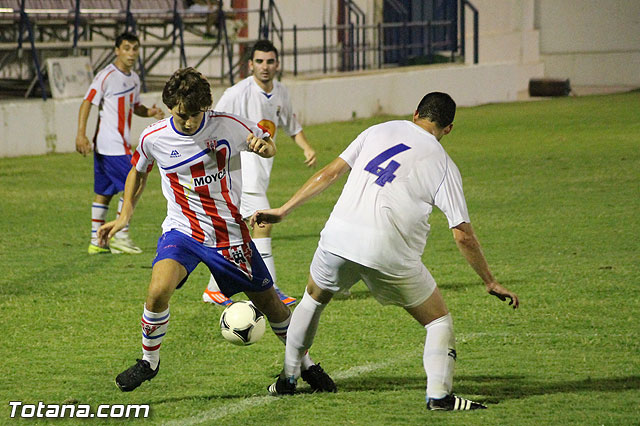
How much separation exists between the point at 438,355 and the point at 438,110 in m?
1.20

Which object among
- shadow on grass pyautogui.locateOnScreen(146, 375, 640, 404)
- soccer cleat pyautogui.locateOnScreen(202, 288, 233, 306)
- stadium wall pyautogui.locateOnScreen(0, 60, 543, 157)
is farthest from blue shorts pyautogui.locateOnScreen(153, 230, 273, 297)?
stadium wall pyautogui.locateOnScreen(0, 60, 543, 157)

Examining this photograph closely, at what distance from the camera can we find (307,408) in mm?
5238

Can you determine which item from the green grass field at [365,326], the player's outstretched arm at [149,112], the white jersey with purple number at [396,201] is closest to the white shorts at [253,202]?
the green grass field at [365,326]

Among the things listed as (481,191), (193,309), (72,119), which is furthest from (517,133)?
(193,309)

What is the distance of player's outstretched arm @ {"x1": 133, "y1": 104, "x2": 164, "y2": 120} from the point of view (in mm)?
9852

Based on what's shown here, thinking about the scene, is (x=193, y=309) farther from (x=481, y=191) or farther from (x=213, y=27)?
(x=213, y=27)

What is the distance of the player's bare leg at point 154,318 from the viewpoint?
5.31m

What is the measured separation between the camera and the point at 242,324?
5.74 metres

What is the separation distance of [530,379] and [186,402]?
1909 mm

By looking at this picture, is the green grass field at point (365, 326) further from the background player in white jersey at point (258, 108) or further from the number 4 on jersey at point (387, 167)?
the number 4 on jersey at point (387, 167)

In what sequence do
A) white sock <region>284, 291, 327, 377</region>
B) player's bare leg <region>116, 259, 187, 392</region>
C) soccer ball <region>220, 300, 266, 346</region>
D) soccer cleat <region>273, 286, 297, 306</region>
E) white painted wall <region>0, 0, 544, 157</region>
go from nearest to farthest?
white sock <region>284, 291, 327, 377</region>
player's bare leg <region>116, 259, 187, 392</region>
soccer ball <region>220, 300, 266, 346</region>
soccer cleat <region>273, 286, 297, 306</region>
white painted wall <region>0, 0, 544, 157</region>

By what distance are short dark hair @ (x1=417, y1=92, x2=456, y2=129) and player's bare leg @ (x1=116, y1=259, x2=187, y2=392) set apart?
1.52m

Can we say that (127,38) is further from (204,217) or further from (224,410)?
(224,410)

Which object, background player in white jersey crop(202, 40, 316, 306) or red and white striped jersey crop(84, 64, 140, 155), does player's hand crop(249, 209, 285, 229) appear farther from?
red and white striped jersey crop(84, 64, 140, 155)
